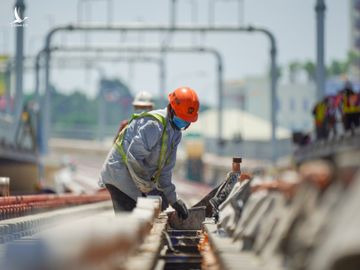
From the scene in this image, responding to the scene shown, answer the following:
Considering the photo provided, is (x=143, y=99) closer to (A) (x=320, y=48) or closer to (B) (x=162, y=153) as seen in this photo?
(B) (x=162, y=153)

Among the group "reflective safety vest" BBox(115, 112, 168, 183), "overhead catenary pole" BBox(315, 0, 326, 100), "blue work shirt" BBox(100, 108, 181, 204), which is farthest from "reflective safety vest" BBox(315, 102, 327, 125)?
"reflective safety vest" BBox(115, 112, 168, 183)

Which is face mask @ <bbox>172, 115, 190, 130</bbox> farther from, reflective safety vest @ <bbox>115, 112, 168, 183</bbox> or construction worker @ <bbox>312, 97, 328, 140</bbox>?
construction worker @ <bbox>312, 97, 328, 140</bbox>

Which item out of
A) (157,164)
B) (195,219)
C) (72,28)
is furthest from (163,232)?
(72,28)

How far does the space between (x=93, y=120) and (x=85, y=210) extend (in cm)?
16898

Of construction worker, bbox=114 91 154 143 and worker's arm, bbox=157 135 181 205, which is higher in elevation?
construction worker, bbox=114 91 154 143

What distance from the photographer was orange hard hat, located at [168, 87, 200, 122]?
526 inches

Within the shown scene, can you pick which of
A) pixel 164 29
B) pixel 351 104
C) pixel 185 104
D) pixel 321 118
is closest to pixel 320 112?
pixel 321 118

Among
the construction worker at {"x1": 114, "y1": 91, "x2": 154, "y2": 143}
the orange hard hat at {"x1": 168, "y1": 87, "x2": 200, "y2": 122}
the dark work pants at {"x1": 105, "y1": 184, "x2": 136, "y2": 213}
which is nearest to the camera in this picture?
the orange hard hat at {"x1": 168, "y1": 87, "x2": 200, "y2": 122}

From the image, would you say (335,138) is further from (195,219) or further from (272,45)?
(195,219)

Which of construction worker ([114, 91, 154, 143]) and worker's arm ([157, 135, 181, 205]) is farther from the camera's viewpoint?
construction worker ([114, 91, 154, 143])

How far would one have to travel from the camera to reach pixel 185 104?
13.4 meters

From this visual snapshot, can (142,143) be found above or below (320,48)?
below

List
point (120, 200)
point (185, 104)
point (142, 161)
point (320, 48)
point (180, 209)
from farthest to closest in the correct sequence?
point (320, 48) < point (180, 209) < point (120, 200) < point (185, 104) < point (142, 161)

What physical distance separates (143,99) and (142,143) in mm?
4983
